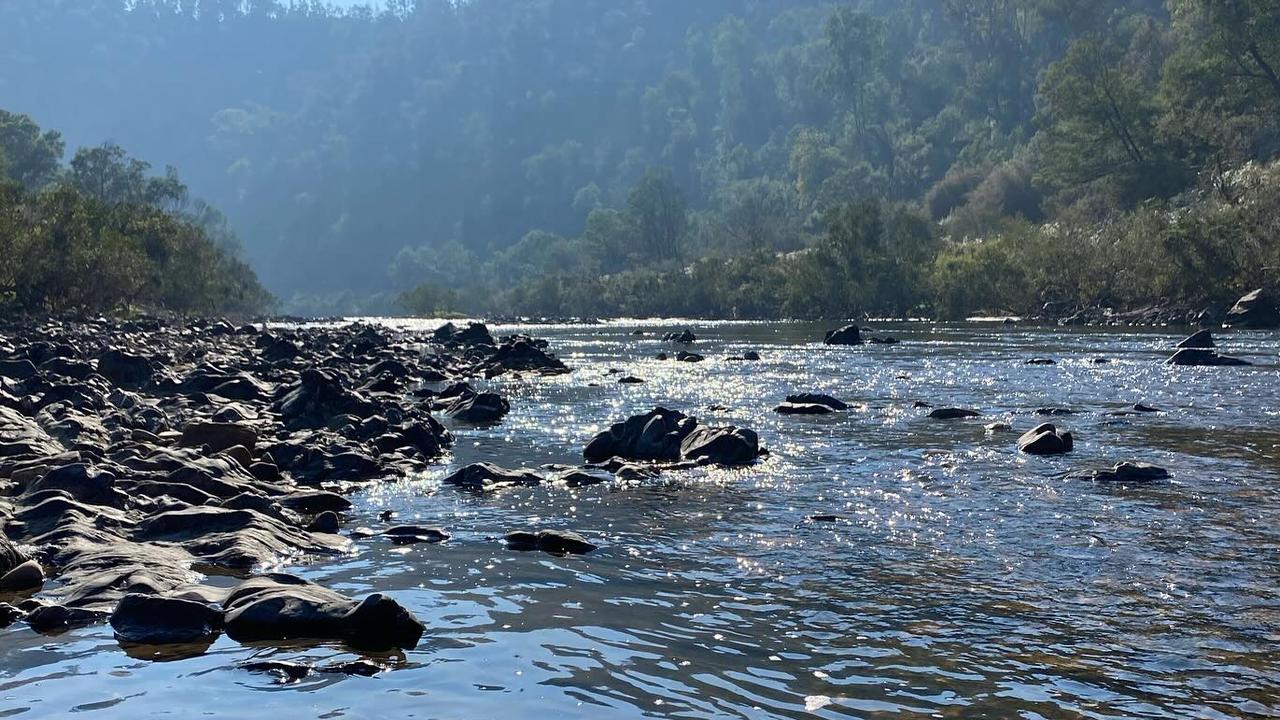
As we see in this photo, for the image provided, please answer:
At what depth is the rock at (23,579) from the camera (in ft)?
38.7

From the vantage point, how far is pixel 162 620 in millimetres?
10258

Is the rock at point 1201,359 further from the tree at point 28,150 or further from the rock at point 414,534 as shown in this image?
the tree at point 28,150

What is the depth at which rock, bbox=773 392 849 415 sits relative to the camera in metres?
29.8

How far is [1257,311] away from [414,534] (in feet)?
200

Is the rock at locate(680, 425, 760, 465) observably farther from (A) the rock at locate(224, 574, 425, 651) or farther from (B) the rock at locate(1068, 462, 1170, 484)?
(A) the rock at locate(224, 574, 425, 651)

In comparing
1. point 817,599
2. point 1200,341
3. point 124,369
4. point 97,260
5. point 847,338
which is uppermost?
point 97,260

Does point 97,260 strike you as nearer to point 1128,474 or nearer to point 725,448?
point 725,448

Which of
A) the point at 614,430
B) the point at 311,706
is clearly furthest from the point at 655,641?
the point at 614,430

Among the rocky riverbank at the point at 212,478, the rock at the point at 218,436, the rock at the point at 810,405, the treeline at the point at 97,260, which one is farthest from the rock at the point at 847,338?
the rock at the point at 218,436

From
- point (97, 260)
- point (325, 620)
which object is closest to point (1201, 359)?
point (325, 620)

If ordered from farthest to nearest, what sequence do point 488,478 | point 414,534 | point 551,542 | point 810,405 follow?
point 810,405 < point 488,478 < point 414,534 < point 551,542

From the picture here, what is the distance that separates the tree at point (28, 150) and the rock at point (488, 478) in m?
146

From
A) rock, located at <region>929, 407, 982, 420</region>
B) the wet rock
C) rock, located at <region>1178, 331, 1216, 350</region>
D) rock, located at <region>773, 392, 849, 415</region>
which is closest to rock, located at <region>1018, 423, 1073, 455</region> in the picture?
rock, located at <region>929, 407, 982, 420</region>

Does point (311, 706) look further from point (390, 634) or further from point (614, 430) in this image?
point (614, 430)
